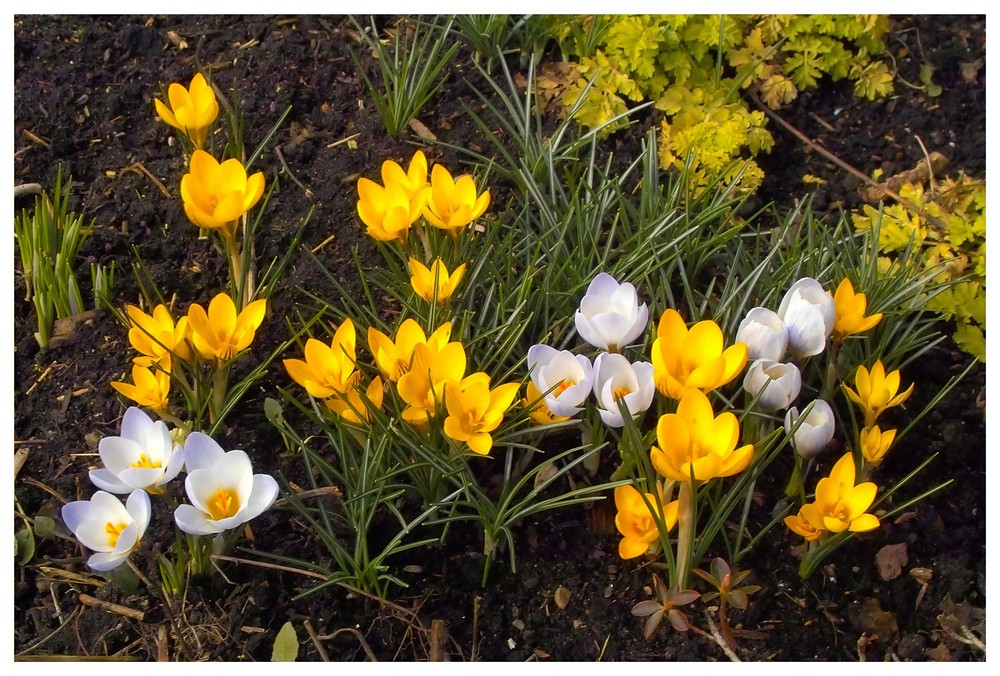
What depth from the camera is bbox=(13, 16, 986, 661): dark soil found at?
1.55 m

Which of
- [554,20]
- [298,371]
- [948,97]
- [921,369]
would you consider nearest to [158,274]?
[298,371]

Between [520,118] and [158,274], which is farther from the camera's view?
[520,118]

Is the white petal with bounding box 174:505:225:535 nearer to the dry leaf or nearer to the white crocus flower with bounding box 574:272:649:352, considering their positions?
the white crocus flower with bounding box 574:272:649:352

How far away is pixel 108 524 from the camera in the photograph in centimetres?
143

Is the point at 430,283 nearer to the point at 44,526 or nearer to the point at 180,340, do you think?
the point at 180,340

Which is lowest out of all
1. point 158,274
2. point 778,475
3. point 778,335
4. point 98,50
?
point 778,475

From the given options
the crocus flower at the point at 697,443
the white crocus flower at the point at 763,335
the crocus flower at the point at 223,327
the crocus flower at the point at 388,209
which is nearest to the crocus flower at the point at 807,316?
the white crocus flower at the point at 763,335

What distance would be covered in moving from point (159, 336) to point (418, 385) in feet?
1.56

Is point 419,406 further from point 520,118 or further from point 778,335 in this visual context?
point 520,118

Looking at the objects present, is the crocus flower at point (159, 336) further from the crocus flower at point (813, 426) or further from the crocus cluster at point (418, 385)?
the crocus flower at point (813, 426)

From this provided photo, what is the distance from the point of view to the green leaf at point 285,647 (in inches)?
58.4

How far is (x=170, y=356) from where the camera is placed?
155 cm

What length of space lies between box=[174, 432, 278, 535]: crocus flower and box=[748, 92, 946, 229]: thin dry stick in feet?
5.26

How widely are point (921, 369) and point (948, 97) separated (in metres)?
0.95
